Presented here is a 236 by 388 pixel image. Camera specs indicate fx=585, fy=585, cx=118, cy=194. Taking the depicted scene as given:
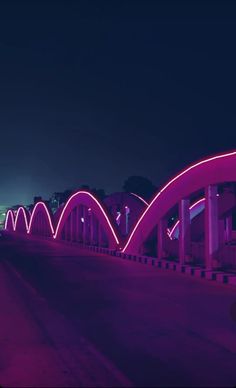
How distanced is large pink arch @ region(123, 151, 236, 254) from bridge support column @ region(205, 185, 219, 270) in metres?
0.44

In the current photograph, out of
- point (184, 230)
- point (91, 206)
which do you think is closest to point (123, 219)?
point (91, 206)

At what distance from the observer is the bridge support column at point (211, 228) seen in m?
20.7

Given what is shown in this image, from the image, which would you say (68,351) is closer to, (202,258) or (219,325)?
(219,325)

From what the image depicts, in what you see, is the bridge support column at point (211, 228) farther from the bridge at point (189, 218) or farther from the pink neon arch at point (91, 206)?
the pink neon arch at point (91, 206)

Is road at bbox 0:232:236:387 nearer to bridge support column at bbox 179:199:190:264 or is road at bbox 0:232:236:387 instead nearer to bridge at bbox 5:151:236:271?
bridge at bbox 5:151:236:271

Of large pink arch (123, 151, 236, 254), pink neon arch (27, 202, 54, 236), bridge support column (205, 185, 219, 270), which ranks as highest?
pink neon arch (27, 202, 54, 236)

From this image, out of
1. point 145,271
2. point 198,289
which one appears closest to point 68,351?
point 198,289

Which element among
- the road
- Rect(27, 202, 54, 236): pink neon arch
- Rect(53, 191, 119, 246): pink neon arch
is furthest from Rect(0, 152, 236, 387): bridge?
Rect(27, 202, 54, 236): pink neon arch

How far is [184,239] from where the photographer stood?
23516 mm

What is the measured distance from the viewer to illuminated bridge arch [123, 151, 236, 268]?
20125 millimetres

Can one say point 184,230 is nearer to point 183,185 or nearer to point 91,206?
point 183,185

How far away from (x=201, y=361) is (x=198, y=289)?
29.5 feet

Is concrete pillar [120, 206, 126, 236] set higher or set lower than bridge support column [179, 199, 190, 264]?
higher

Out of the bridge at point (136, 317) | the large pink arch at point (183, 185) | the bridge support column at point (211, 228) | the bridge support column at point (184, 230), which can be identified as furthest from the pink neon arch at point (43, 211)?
the bridge support column at point (211, 228)
